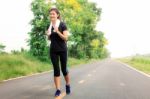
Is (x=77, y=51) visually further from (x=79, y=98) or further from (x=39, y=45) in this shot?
(x=79, y=98)

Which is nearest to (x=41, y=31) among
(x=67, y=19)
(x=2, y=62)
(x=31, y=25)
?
(x=31, y=25)

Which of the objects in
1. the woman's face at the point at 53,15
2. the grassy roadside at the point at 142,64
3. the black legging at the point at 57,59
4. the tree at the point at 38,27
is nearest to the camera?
the woman's face at the point at 53,15

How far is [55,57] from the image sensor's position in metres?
9.84

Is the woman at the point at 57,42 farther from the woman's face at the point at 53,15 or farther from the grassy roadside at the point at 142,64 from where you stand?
the grassy roadside at the point at 142,64

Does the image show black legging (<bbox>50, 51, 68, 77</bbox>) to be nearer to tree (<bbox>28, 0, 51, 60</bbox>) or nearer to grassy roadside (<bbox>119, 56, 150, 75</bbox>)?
grassy roadside (<bbox>119, 56, 150, 75</bbox>)

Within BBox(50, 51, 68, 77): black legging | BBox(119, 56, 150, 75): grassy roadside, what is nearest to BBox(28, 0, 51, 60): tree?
BBox(119, 56, 150, 75): grassy roadside

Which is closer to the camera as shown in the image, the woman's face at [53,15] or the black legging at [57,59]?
the woman's face at [53,15]

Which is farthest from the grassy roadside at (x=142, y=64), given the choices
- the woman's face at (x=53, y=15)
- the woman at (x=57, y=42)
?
the woman's face at (x=53, y=15)

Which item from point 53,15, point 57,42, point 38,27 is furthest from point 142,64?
point 53,15

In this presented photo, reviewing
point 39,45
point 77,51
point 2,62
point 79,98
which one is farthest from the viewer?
point 77,51

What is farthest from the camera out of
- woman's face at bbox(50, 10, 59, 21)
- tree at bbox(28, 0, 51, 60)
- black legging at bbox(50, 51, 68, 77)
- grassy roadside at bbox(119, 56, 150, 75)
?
tree at bbox(28, 0, 51, 60)

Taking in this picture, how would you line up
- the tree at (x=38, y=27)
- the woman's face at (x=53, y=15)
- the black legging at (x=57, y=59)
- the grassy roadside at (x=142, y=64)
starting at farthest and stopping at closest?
the tree at (x=38, y=27) → the grassy roadside at (x=142, y=64) → the black legging at (x=57, y=59) → the woman's face at (x=53, y=15)

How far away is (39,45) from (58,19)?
94.6 feet

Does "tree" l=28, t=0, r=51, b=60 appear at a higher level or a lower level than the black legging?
higher
